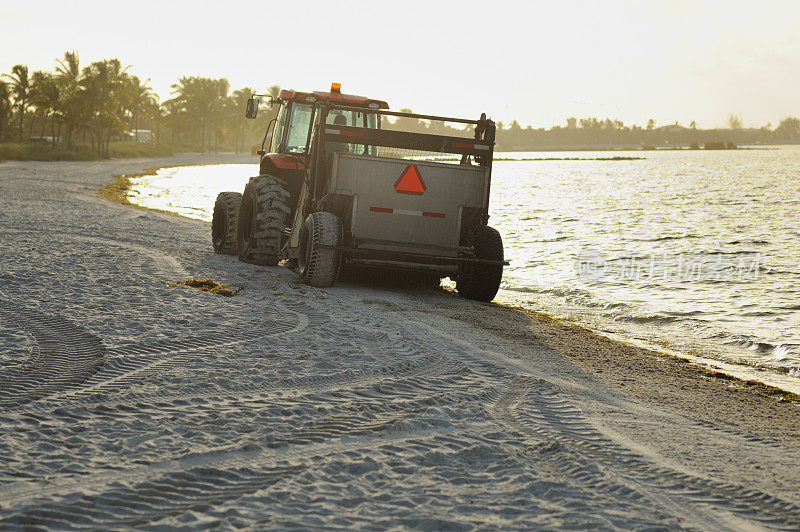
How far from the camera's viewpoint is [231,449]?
13.7ft

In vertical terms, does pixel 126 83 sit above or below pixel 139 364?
above

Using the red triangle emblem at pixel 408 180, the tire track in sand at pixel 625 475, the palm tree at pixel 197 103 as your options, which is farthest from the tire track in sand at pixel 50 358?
the palm tree at pixel 197 103

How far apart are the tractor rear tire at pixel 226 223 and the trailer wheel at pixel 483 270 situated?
13.6 ft

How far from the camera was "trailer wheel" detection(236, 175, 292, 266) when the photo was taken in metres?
11.4

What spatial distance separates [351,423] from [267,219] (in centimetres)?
710

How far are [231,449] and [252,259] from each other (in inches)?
310

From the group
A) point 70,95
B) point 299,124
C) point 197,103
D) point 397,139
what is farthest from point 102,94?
point 397,139

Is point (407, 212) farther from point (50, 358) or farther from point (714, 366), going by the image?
point (50, 358)

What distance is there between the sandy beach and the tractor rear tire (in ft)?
13.6

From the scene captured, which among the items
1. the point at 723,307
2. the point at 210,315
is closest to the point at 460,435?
the point at 210,315

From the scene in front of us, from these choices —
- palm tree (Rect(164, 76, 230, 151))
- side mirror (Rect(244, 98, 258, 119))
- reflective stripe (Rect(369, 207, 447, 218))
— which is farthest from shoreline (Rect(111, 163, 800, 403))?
palm tree (Rect(164, 76, 230, 151))

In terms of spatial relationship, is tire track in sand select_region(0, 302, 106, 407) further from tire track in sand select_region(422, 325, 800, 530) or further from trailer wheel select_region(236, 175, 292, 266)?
trailer wheel select_region(236, 175, 292, 266)

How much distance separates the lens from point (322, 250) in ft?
32.3

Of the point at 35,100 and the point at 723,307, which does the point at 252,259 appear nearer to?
the point at 723,307
